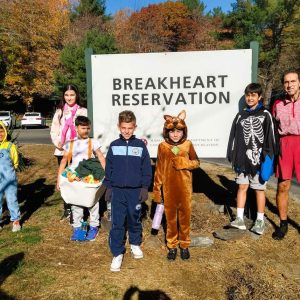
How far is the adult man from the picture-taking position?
4.59 meters

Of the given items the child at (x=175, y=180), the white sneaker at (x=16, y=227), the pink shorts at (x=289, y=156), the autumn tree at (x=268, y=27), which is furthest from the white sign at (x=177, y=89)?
the autumn tree at (x=268, y=27)

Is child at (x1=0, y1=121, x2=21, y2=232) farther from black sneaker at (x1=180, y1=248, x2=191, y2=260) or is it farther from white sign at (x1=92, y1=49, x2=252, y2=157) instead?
black sneaker at (x1=180, y1=248, x2=191, y2=260)

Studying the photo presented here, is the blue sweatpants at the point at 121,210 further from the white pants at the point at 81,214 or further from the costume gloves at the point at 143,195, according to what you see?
the white pants at the point at 81,214

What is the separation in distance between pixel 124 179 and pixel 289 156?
6.91 feet

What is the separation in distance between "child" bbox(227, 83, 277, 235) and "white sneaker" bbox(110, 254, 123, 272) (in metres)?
1.68

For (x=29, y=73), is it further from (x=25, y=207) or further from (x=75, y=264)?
(x=75, y=264)

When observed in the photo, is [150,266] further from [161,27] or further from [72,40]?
[161,27]

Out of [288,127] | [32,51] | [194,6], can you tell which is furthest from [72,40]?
[288,127]

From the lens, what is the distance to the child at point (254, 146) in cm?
461

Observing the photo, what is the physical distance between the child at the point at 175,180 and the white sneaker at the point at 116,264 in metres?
0.58

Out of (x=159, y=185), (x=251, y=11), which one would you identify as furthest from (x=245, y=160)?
(x=251, y=11)

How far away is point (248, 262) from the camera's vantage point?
4254 mm

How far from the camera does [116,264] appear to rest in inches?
159

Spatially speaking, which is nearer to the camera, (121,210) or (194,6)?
(121,210)
